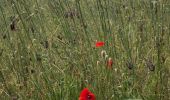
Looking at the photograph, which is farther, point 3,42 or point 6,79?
point 3,42

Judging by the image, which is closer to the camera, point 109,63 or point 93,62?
point 109,63

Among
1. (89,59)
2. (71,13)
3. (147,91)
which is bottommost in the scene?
(147,91)

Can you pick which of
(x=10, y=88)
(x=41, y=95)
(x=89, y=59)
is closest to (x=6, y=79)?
(x=10, y=88)

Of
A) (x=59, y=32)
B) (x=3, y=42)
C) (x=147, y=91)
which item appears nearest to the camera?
(x=147, y=91)

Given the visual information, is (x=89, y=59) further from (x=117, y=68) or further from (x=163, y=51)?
(x=163, y=51)

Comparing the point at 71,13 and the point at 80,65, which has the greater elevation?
the point at 71,13

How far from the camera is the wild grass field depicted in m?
1.99

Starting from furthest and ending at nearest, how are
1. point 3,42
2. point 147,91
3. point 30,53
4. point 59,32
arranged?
point 59,32, point 3,42, point 30,53, point 147,91

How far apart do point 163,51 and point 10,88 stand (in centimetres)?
91

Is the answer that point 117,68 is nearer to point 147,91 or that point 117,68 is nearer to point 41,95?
point 147,91

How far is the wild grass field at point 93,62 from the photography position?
199cm

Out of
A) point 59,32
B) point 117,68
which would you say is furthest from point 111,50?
point 59,32

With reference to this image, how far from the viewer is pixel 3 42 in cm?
270

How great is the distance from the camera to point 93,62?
2.13 metres
